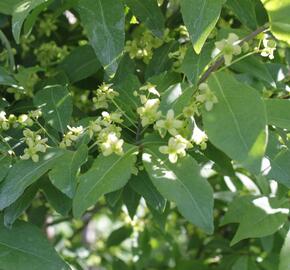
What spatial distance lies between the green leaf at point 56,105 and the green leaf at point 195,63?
1.06 feet

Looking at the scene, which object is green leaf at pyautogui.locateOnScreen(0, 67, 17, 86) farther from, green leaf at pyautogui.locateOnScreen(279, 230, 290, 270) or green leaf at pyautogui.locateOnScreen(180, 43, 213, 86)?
green leaf at pyautogui.locateOnScreen(279, 230, 290, 270)

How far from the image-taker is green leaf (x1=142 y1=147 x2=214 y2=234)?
1061mm

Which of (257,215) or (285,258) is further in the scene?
(257,215)

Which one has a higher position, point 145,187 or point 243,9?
point 243,9

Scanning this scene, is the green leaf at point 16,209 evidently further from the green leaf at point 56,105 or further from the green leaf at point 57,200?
the green leaf at point 56,105

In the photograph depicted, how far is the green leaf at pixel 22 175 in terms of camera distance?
3.90 feet

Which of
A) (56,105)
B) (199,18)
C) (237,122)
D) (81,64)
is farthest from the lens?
(81,64)

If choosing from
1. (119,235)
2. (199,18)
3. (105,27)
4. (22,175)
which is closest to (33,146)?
(22,175)

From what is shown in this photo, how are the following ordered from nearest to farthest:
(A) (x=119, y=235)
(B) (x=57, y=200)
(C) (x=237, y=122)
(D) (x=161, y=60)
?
(C) (x=237, y=122) → (B) (x=57, y=200) → (D) (x=161, y=60) → (A) (x=119, y=235)

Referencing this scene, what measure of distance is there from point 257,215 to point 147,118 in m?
0.53

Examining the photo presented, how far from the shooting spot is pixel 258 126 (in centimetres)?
103

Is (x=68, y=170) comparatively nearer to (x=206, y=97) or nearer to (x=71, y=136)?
(x=71, y=136)

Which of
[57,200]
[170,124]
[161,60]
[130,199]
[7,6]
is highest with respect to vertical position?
[7,6]

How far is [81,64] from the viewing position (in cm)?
170
